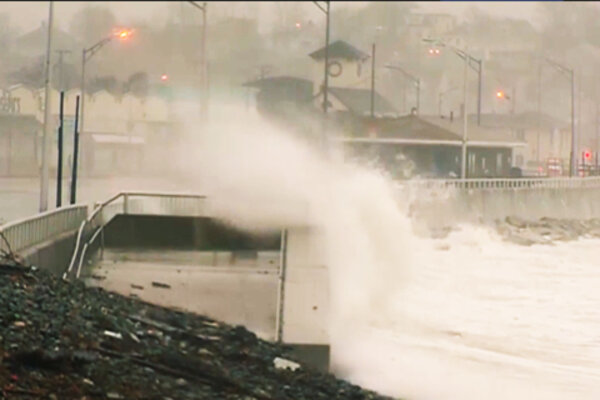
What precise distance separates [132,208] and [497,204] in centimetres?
492

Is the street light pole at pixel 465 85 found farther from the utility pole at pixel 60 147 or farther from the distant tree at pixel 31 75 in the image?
the distant tree at pixel 31 75

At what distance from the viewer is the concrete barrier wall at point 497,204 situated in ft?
42.1

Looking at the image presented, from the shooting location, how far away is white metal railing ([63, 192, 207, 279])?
9.91 meters

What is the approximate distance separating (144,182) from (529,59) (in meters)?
4.15

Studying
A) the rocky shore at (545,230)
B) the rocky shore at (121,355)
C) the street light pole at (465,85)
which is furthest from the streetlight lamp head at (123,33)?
the rocky shore at (545,230)

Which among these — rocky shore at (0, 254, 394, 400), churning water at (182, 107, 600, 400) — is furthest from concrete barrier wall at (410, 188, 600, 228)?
rocky shore at (0, 254, 394, 400)

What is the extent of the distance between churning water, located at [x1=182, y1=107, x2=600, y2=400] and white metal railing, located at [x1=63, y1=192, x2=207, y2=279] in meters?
0.29

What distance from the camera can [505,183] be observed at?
14.2m

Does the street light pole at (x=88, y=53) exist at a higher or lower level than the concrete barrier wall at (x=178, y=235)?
higher

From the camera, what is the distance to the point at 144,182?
12562mm

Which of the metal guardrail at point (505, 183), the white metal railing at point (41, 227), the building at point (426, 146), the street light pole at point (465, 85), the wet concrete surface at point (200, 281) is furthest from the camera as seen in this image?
the building at point (426, 146)

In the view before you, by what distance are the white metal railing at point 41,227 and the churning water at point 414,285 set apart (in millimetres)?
1403

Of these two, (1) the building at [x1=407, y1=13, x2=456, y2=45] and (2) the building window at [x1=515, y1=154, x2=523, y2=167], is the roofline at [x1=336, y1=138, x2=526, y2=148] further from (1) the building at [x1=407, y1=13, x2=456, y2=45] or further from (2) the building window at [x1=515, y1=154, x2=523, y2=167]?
(1) the building at [x1=407, y1=13, x2=456, y2=45]

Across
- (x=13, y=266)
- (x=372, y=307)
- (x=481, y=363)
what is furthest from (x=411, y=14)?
(x=13, y=266)
